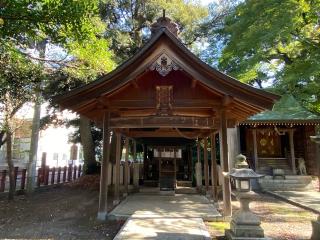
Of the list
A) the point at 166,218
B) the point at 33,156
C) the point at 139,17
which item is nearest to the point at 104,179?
the point at 166,218

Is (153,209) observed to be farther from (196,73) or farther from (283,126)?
(283,126)

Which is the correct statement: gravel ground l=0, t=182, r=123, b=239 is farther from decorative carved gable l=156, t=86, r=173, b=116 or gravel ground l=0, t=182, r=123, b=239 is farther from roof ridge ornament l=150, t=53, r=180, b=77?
roof ridge ornament l=150, t=53, r=180, b=77

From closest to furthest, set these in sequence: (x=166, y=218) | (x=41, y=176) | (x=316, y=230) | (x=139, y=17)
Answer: (x=316, y=230) → (x=166, y=218) → (x=41, y=176) → (x=139, y=17)

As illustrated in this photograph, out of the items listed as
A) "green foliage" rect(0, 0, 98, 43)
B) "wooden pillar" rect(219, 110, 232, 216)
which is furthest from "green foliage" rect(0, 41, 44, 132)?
"wooden pillar" rect(219, 110, 232, 216)

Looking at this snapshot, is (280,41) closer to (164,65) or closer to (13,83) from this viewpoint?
(164,65)

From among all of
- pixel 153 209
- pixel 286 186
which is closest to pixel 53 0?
pixel 153 209

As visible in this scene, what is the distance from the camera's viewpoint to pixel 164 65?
25.4 ft

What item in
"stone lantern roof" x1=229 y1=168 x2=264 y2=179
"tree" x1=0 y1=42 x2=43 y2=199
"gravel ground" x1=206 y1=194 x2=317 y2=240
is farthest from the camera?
"tree" x1=0 y1=42 x2=43 y2=199

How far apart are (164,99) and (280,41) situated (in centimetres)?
1297

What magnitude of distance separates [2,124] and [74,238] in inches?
321

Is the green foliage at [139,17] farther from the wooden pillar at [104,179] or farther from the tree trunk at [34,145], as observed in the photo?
the wooden pillar at [104,179]

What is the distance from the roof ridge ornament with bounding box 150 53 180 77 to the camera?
7.69m

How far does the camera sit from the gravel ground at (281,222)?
7093mm

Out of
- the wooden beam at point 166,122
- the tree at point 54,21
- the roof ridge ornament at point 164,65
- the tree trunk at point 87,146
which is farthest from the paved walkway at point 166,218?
the tree trunk at point 87,146
